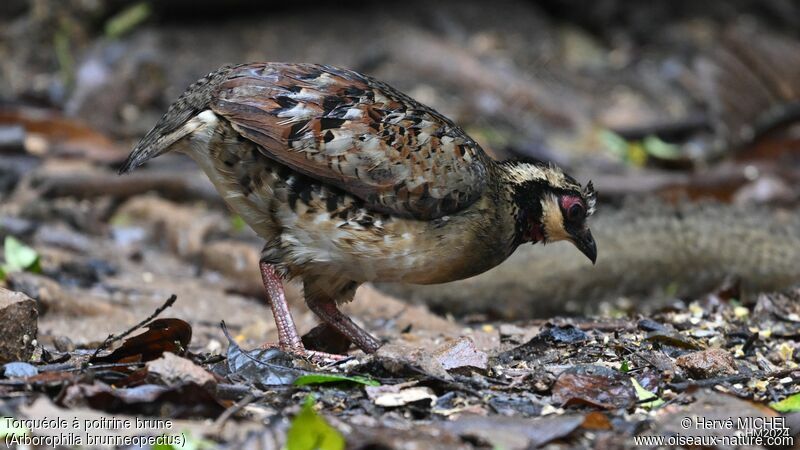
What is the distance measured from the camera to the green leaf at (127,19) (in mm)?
12211

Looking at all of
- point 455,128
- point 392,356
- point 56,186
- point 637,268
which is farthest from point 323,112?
point 56,186

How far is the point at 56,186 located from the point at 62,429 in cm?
614

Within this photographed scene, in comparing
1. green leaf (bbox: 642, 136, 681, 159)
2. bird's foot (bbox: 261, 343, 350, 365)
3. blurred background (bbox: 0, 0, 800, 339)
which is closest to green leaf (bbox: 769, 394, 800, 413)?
bird's foot (bbox: 261, 343, 350, 365)

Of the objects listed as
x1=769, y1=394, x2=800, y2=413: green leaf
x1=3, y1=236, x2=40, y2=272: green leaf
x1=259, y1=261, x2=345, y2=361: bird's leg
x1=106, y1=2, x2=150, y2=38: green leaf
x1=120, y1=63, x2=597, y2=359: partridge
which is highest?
x1=106, y1=2, x2=150, y2=38: green leaf

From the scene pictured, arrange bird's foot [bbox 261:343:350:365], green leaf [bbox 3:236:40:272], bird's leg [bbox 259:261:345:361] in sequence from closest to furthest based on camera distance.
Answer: bird's foot [bbox 261:343:350:365] → bird's leg [bbox 259:261:345:361] → green leaf [bbox 3:236:40:272]

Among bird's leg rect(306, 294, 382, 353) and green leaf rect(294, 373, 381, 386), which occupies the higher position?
bird's leg rect(306, 294, 382, 353)

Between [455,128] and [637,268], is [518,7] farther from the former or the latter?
[455,128]

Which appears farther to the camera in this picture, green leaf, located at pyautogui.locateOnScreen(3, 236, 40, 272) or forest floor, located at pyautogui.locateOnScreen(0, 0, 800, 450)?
green leaf, located at pyautogui.locateOnScreen(3, 236, 40, 272)

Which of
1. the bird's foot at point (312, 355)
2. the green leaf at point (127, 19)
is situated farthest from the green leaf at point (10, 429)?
the green leaf at point (127, 19)

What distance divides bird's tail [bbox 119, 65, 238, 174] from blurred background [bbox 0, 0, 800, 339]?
166 centimetres

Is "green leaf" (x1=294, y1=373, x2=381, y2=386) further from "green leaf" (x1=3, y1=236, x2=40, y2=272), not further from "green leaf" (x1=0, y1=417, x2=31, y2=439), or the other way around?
"green leaf" (x1=3, y1=236, x2=40, y2=272)

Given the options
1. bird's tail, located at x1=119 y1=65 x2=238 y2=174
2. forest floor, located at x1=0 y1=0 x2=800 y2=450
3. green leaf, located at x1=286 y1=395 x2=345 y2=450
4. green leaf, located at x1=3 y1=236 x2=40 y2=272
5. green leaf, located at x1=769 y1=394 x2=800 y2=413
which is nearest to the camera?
green leaf, located at x1=286 y1=395 x2=345 y2=450

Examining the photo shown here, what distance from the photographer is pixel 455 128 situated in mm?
5832

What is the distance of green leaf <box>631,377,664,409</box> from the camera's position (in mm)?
4602
